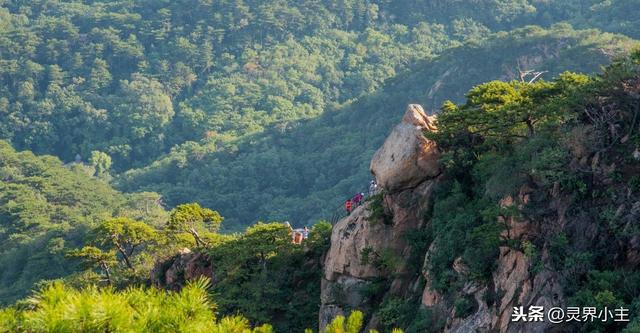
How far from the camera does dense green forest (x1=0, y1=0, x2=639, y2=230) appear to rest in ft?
263

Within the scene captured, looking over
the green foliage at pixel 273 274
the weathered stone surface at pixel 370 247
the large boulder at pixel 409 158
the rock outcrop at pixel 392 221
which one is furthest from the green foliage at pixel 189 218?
the large boulder at pixel 409 158

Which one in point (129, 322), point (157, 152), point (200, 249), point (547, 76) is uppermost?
point (129, 322)

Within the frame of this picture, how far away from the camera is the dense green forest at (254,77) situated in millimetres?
80250

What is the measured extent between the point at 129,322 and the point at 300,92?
305 ft

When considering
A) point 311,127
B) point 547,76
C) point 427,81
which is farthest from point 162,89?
point 547,76

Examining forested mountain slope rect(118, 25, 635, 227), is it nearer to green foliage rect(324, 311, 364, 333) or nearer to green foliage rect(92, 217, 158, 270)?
green foliage rect(92, 217, 158, 270)

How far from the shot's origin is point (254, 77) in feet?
360

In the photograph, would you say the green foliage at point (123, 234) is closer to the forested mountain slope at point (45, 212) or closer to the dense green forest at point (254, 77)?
the forested mountain slope at point (45, 212)

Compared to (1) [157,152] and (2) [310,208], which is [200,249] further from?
(1) [157,152]

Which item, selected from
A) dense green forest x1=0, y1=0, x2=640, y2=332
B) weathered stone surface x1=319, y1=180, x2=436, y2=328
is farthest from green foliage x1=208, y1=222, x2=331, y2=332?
weathered stone surface x1=319, y1=180, x2=436, y2=328

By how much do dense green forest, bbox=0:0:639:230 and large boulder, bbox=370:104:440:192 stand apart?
42143 mm

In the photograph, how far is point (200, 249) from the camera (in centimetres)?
3503

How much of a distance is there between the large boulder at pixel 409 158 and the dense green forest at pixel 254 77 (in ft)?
138

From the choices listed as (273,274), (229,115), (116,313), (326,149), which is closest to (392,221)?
(273,274)
